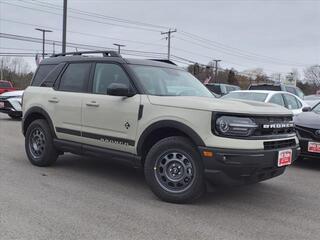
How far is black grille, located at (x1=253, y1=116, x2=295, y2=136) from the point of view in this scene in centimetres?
496

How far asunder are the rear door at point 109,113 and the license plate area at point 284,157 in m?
1.84

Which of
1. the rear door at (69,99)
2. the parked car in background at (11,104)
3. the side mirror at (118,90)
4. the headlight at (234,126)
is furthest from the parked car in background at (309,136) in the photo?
the parked car in background at (11,104)

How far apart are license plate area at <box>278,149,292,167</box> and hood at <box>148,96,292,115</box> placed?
0.47 meters

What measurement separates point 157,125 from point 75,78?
1996 millimetres

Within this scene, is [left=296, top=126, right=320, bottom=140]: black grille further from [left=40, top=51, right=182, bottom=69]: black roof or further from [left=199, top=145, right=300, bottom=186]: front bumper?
[left=199, top=145, right=300, bottom=186]: front bumper

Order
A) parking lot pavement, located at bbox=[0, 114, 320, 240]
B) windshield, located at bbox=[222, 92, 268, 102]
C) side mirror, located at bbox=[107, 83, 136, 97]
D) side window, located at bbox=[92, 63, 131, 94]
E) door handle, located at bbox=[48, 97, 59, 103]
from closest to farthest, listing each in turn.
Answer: parking lot pavement, located at bbox=[0, 114, 320, 240]
side mirror, located at bbox=[107, 83, 136, 97]
side window, located at bbox=[92, 63, 131, 94]
door handle, located at bbox=[48, 97, 59, 103]
windshield, located at bbox=[222, 92, 268, 102]

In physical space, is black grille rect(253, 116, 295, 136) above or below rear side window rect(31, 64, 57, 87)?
below

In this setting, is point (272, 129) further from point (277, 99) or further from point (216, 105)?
point (277, 99)

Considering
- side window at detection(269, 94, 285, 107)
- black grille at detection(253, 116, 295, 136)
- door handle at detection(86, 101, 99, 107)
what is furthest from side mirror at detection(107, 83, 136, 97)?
side window at detection(269, 94, 285, 107)

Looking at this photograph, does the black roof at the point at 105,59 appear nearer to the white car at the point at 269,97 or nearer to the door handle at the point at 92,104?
the door handle at the point at 92,104

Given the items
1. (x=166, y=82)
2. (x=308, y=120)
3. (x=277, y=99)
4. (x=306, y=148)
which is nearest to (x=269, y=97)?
(x=277, y=99)

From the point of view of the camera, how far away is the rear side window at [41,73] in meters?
7.23

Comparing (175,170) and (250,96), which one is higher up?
(250,96)

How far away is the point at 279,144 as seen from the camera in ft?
17.0
